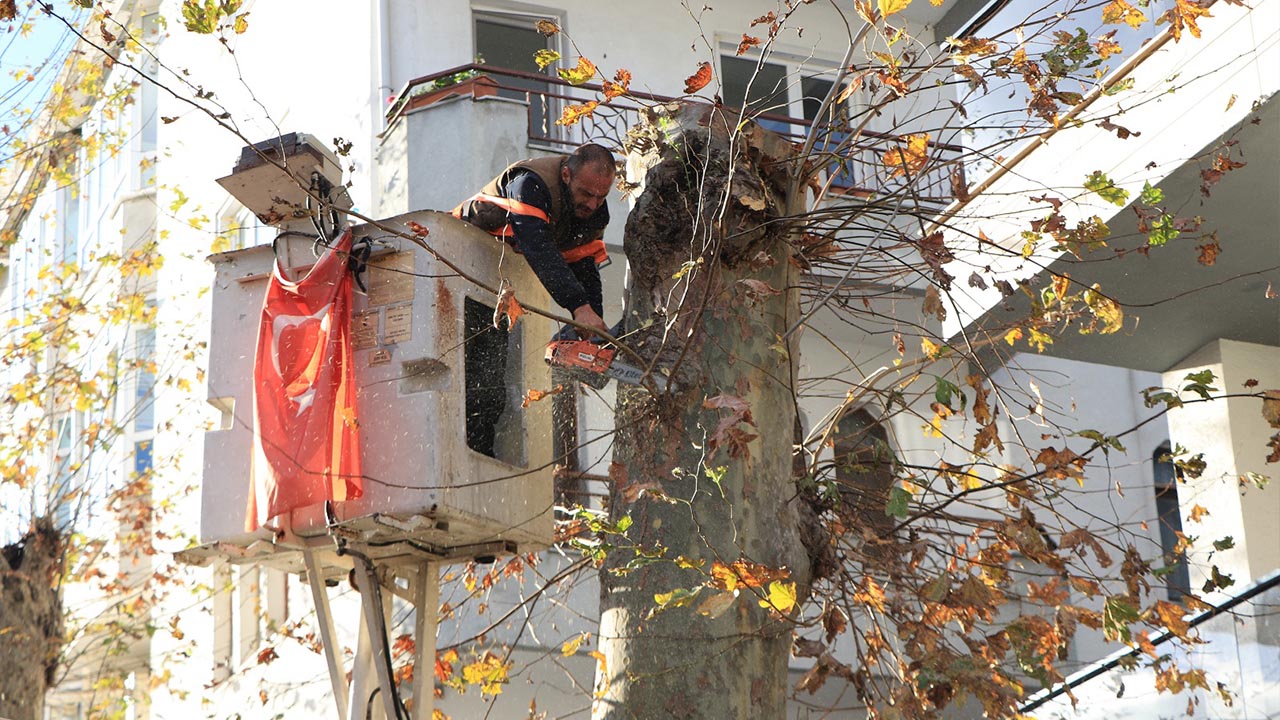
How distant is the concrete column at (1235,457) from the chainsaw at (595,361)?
7219 millimetres

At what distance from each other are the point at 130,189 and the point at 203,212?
10.8ft

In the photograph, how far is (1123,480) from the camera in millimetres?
18422

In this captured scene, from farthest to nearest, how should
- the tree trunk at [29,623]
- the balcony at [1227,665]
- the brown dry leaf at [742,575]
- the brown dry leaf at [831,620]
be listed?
the tree trunk at [29,623] → the balcony at [1227,665] → the brown dry leaf at [831,620] → the brown dry leaf at [742,575]

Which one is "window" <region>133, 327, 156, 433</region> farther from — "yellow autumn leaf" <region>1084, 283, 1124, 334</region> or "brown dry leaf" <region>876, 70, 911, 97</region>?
"brown dry leaf" <region>876, 70, 911, 97</region>

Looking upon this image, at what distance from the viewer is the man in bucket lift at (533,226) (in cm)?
679

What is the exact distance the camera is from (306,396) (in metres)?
6.30

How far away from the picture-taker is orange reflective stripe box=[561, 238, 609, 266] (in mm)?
7762

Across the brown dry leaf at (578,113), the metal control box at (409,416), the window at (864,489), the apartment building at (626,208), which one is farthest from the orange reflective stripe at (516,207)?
the window at (864,489)

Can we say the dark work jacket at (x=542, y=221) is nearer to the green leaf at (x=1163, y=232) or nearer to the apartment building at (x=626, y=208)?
the apartment building at (x=626, y=208)

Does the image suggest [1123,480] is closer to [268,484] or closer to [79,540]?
[79,540]

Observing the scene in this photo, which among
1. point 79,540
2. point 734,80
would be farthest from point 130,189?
point 734,80

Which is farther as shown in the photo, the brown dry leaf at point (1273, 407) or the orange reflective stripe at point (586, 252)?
the orange reflective stripe at point (586, 252)

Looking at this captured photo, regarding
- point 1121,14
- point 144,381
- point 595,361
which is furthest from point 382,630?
point 144,381

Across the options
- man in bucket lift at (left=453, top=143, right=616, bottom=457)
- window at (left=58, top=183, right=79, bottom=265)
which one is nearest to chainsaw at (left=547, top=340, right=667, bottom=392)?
man in bucket lift at (left=453, top=143, right=616, bottom=457)
